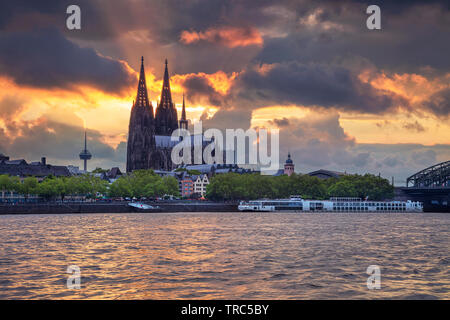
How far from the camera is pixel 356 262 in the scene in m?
28.5

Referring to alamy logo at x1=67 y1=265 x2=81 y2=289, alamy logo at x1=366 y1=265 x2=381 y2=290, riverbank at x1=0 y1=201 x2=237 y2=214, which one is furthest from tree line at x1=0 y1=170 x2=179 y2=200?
alamy logo at x1=366 y1=265 x2=381 y2=290

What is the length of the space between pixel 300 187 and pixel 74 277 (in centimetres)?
14611

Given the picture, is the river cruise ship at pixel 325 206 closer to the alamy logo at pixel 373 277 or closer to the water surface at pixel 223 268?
the water surface at pixel 223 268

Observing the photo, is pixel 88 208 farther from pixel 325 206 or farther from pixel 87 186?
pixel 325 206

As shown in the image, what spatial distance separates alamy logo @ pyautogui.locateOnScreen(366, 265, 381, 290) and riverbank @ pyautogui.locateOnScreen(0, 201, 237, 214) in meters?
88.0

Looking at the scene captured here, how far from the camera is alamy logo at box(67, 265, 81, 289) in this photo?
20.5 m

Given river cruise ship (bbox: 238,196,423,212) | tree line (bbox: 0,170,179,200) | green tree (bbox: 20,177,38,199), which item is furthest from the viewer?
river cruise ship (bbox: 238,196,423,212)

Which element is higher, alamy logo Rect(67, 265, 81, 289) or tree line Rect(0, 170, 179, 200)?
tree line Rect(0, 170, 179, 200)

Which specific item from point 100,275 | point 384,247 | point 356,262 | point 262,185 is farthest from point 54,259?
point 262,185

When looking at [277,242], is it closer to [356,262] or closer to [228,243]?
[228,243]

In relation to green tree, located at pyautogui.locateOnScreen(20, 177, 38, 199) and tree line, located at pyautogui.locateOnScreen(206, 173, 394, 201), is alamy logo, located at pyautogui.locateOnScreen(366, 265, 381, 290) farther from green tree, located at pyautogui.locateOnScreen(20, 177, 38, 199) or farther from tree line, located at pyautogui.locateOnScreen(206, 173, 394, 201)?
tree line, located at pyautogui.locateOnScreen(206, 173, 394, 201)
